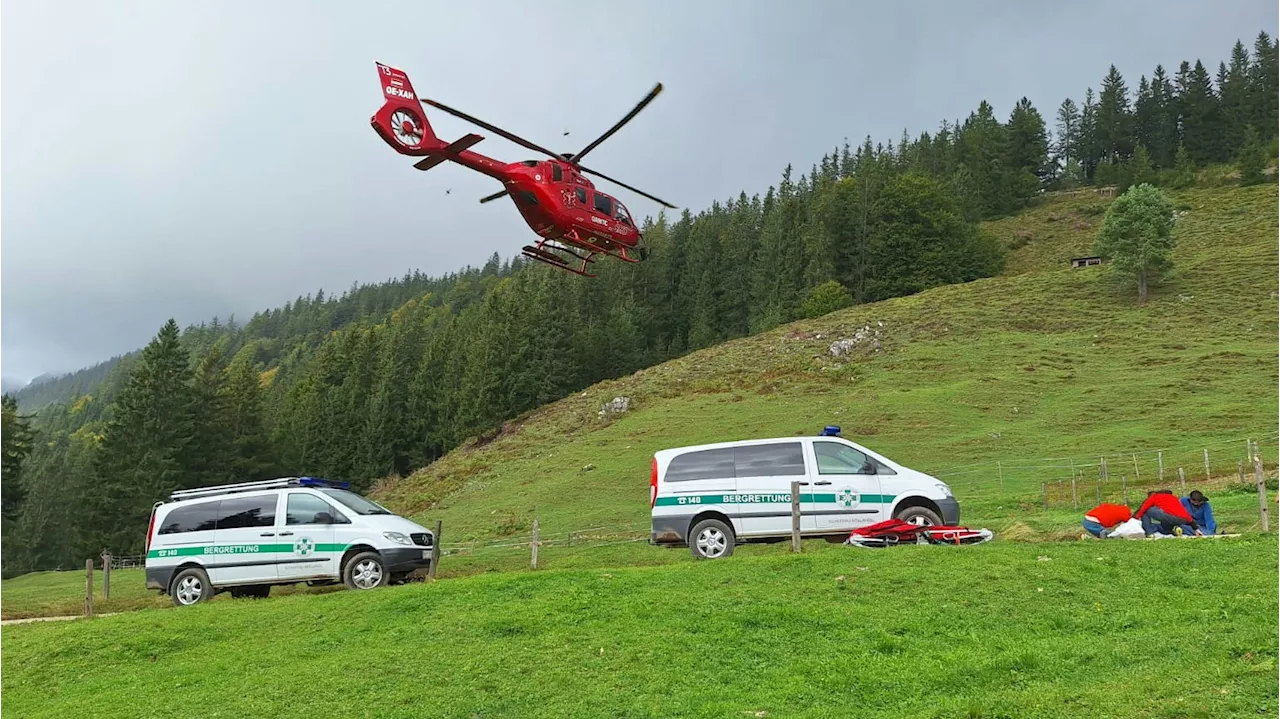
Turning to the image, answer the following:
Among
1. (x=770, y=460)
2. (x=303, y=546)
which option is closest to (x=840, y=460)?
(x=770, y=460)

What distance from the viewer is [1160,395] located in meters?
34.1

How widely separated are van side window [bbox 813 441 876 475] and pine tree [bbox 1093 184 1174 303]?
49901 mm

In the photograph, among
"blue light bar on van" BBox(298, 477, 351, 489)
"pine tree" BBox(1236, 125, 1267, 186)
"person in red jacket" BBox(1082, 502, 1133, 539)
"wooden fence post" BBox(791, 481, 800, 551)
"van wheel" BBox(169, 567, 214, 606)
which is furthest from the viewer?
"pine tree" BBox(1236, 125, 1267, 186)

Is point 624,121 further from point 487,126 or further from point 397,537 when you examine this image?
point 397,537

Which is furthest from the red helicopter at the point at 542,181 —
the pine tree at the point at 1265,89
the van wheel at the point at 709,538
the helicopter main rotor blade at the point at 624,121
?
the pine tree at the point at 1265,89

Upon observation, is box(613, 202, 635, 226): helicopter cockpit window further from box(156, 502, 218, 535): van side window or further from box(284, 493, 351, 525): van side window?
box(156, 502, 218, 535): van side window

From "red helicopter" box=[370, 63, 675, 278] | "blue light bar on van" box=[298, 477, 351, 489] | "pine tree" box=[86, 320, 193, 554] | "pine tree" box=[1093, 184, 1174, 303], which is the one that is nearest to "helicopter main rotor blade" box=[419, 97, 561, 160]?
"red helicopter" box=[370, 63, 675, 278]

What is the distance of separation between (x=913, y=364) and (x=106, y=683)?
41871 millimetres

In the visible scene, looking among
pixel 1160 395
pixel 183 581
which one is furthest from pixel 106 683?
pixel 1160 395

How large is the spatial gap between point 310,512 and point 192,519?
2157mm

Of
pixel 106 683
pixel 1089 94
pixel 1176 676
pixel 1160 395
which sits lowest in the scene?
pixel 106 683

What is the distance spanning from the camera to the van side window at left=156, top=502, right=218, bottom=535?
43.9 ft

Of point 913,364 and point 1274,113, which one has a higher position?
point 1274,113

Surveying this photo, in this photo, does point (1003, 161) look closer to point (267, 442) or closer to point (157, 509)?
point (267, 442)
